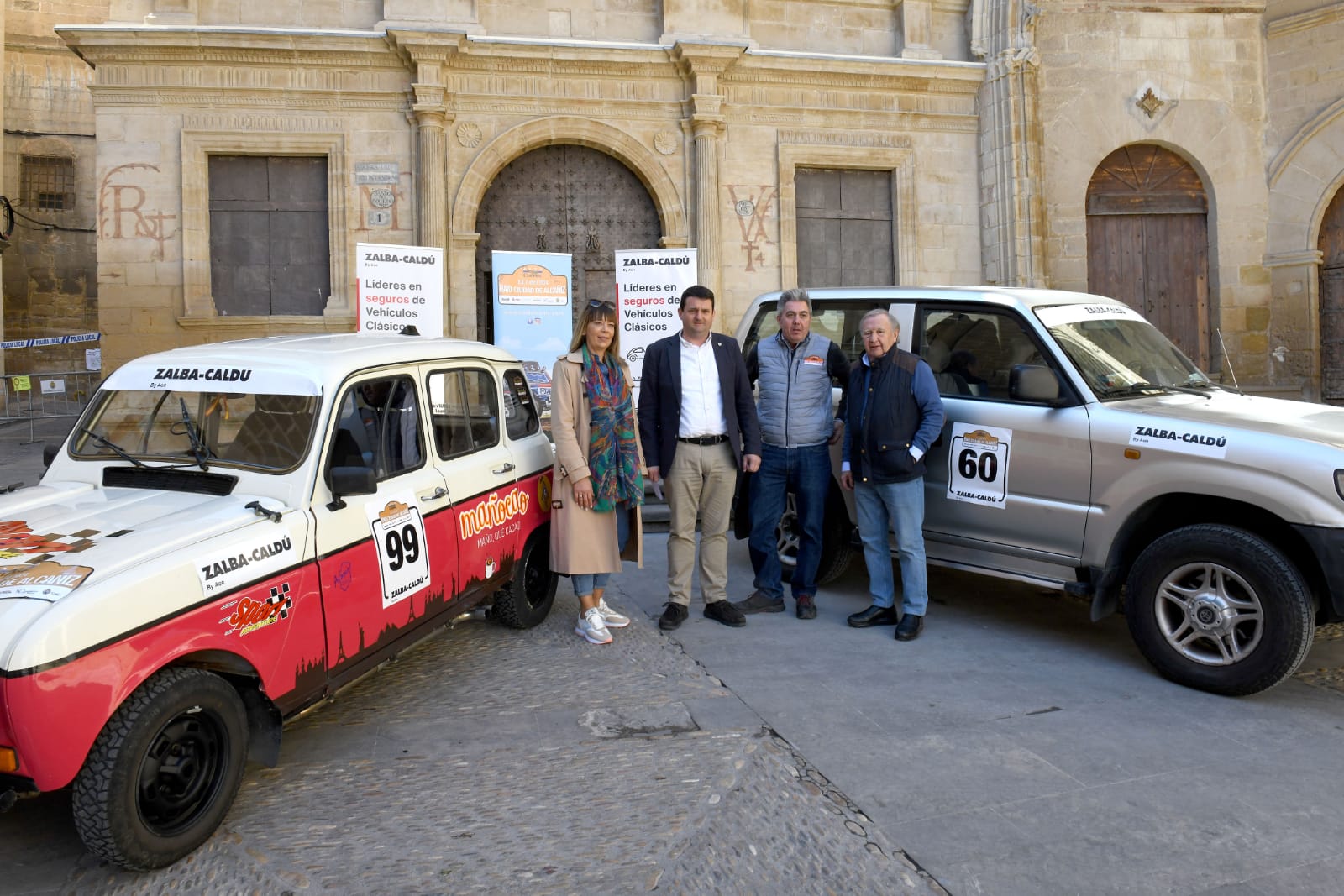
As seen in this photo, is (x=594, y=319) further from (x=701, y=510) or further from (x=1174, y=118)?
(x=1174, y=118)

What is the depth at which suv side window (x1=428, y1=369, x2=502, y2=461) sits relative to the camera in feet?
16.1

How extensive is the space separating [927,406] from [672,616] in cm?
195

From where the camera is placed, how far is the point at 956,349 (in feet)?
19.5

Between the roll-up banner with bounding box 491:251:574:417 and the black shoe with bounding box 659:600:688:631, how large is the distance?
5.10m

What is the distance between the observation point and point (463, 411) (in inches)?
204

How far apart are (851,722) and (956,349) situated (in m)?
2.64

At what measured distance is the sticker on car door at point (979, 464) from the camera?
5.51 meters

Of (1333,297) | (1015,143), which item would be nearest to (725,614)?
(1015,143)

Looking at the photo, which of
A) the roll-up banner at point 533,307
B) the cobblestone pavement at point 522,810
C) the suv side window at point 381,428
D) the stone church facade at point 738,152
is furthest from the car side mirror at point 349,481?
the stone church facade at point 738,152

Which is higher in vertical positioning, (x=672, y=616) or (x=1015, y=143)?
(x=1015, y=143)

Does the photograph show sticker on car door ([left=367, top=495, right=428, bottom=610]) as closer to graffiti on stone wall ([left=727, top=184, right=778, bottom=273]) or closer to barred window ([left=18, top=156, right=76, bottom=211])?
graffiti on stone wall ([left=727, top=184, right=778, bottom=273])

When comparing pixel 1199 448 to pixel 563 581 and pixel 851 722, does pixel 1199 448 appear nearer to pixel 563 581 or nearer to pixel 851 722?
pixel 851 722

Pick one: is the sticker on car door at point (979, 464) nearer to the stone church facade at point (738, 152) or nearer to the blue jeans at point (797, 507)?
the blue jeans at point (797, 507)

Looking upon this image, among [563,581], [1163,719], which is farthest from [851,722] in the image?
[563,581]
